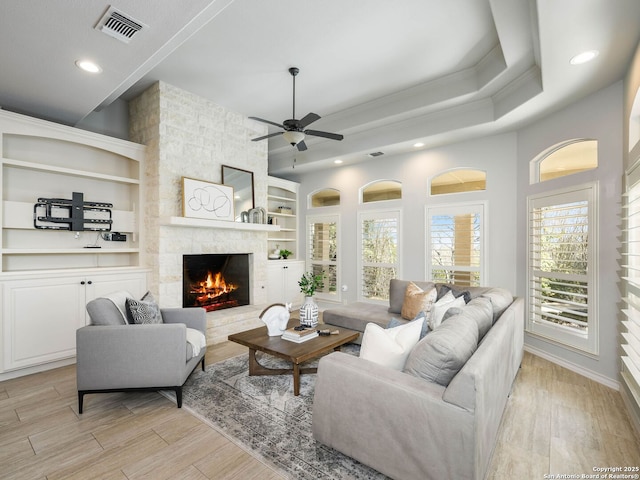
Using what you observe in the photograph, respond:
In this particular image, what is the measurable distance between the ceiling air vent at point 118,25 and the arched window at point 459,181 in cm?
419

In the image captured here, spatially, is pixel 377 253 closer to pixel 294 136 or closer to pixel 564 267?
pixel 564 267

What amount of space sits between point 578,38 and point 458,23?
1011 mm

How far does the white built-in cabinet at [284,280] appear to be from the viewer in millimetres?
5871

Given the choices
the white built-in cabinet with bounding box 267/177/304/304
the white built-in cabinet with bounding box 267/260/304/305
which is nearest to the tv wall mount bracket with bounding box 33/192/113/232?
the white built-in cabinet with bounding box 267/177/304/304

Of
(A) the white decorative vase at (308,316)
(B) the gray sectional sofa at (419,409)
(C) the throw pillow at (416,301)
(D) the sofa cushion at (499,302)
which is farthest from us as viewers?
(C) the throw pillow at (416,301)

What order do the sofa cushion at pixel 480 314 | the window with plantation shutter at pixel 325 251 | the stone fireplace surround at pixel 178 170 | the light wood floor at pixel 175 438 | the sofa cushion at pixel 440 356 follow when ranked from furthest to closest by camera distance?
1. the window with plantation shutter at pixel 325 251
2. the stone fireplace surround at pixel 178 170
3. the sofa cushion at pixel 480 314
4. the light wood floor at pixel 175 438
5. the sofa cushion at pixel 440 356

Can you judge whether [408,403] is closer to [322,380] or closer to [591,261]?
[322,380]

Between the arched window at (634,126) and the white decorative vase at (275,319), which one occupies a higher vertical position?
the arched window at (634,126)

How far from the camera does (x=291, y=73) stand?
3746 millimetres

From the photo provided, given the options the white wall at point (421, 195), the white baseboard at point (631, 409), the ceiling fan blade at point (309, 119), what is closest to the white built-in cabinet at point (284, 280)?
the white wall at point (421, 195)

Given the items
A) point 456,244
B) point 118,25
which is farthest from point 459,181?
point 118,25

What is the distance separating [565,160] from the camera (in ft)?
12.0

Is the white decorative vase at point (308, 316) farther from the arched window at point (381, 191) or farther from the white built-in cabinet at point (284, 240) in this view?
the arched window at point (381, 191)

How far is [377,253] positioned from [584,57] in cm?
367
